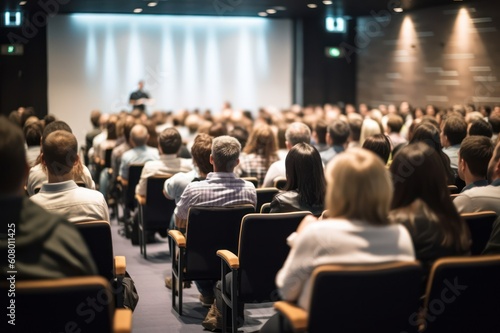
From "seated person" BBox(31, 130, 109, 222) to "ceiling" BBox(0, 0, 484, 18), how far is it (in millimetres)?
10968

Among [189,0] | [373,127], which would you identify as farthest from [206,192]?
[189,0]

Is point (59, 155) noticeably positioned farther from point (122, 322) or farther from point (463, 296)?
point (463, 296)

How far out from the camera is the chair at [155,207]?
634 centimetres

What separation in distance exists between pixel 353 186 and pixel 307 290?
44cm

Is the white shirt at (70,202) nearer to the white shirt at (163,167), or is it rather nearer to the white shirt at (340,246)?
the white shirt at (340,246)

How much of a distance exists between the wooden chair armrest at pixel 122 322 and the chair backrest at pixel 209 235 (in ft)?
5.94

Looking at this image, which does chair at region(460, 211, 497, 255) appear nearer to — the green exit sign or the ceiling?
the ceiling

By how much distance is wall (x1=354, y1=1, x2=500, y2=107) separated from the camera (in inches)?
537

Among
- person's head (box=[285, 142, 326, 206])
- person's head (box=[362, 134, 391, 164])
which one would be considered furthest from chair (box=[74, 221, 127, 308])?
person's head (box=[362, 134, 391, 164])

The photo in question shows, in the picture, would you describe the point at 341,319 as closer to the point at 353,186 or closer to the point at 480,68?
the point at 353,186

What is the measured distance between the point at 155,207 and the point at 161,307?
55.4 inches

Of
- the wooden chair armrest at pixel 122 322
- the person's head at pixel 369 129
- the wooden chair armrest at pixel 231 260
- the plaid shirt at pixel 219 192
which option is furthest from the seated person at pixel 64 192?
the person's head at pixel 369 129

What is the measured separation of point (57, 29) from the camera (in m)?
17.5

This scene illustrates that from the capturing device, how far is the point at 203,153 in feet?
16.8
